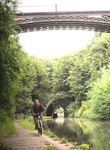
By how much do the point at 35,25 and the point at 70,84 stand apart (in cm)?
2105

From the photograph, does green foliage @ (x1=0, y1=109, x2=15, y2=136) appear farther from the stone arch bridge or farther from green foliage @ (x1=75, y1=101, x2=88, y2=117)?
the stone arch bridge

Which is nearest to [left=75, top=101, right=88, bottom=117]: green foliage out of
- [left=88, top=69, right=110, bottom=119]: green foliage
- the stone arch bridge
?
the stone arch bridge

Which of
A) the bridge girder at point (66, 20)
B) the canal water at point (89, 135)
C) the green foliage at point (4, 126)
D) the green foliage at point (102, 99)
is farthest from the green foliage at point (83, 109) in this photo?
the green foliage at point (4, 126)

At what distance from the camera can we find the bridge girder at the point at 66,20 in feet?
189

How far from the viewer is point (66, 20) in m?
58.2

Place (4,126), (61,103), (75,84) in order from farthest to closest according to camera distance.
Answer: (61,103) → (75,84) → (4,126)

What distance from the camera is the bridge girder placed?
189 feet

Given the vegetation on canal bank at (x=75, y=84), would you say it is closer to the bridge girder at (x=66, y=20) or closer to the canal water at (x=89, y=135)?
the canal water at (x=89, y=135)

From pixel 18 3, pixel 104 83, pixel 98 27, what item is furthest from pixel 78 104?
pixel 18 3

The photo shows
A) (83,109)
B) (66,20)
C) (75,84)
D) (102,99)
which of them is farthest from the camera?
(75,84)

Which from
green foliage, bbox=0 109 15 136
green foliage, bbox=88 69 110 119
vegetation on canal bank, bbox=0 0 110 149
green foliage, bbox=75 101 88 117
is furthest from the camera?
green foliage, bbox=75 101 88 117

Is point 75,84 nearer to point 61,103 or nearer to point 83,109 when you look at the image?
point 83,109

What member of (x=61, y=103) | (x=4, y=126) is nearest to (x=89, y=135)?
(x=4, y=126)

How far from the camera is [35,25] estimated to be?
5881 cm
